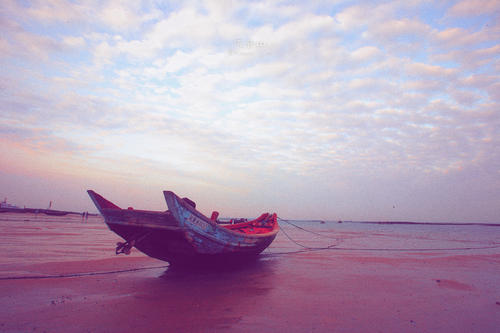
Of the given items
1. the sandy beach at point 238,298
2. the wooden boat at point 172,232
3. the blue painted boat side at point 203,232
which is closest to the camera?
the sandy beach at point 238,298

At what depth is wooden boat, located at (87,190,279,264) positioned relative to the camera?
23.4 ft

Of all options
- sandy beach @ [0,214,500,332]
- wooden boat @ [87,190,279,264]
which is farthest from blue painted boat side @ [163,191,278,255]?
sandy beach @ [0,214,500,332]

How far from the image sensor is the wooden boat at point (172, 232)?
714 centimetres

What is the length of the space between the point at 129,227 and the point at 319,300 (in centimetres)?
496

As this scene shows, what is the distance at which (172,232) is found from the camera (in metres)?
7.32

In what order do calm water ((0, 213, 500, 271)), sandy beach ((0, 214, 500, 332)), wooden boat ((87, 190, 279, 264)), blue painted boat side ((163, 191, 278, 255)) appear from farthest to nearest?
calm water ((0, 213, 500, 271))
wooden boat ((87, 190, 279, 264))
blue painted boat side ((163, 191, 278, 255))
sandy beach ((0, 214, 500, 332))

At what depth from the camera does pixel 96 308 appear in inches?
201

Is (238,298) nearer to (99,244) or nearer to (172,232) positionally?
(172,232)

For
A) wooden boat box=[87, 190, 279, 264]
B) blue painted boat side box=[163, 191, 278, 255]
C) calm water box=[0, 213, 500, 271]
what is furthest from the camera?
calm water box=[0, 213, 500, 271]

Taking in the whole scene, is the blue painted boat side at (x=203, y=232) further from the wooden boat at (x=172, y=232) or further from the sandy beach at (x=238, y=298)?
the sandy beach at (x=238, y=298)

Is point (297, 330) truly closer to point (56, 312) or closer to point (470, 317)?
point (470, 317)

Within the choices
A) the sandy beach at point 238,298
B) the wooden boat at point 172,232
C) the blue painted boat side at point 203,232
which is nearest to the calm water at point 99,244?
the sandy beach at point 238,298

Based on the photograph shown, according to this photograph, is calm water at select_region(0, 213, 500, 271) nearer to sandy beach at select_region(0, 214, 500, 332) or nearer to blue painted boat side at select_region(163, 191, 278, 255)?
sandy beach at select_region(0, 214, 500, 332)

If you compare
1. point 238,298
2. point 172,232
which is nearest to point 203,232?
point 172,232
